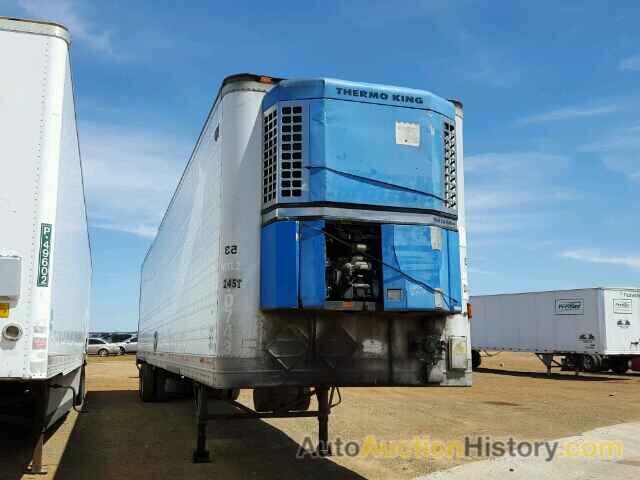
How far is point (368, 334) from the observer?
22.4 ft

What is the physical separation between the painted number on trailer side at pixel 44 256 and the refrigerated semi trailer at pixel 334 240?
1666 millimetres

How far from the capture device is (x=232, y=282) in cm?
663

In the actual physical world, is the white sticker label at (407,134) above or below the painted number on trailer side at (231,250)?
above

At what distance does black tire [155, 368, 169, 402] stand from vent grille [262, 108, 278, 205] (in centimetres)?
999

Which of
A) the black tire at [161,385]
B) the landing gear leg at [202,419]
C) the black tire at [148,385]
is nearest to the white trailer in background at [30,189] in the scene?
the landing gear leg at [202,419]

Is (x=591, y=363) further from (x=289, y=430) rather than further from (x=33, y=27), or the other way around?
(x=33, y=27)

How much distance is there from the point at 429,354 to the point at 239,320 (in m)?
2.07

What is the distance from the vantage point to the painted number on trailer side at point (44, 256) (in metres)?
5.96

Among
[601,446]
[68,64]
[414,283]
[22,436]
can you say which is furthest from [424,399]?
[68,64]

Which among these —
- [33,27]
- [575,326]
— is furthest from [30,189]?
[575,326]

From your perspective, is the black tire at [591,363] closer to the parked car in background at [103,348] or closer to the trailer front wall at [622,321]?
the trailer front wall at [622,321]

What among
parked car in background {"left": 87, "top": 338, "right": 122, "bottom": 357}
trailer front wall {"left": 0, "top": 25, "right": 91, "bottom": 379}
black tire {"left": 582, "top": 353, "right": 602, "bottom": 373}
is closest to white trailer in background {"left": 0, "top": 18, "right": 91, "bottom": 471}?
trailer front wall {"left": 0, "top": 25, "right": 91, "bottom": 379}

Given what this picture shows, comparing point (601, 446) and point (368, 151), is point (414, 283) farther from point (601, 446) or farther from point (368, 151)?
point (601, 446)

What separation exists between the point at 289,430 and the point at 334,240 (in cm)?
612
